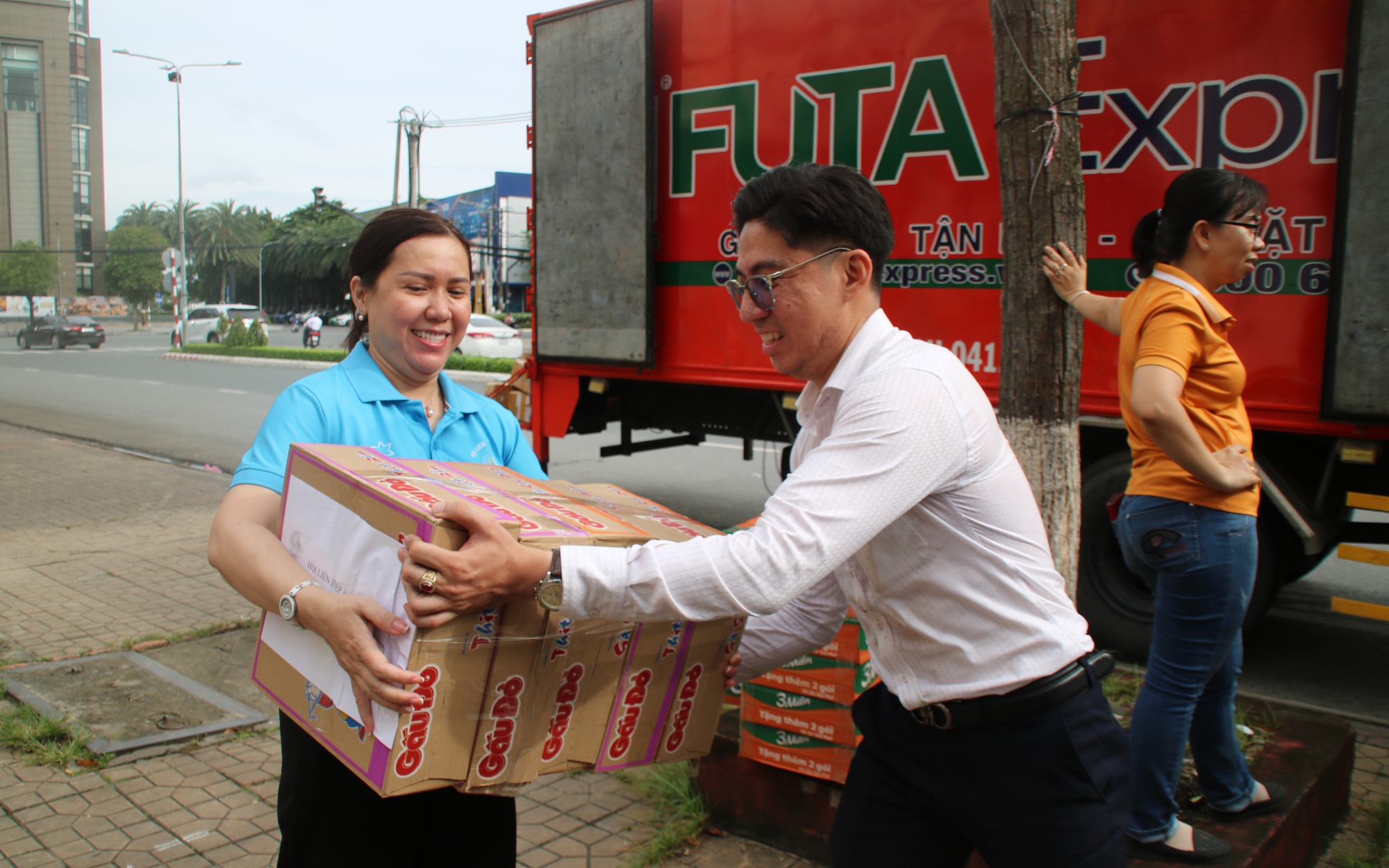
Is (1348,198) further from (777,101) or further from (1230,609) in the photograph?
(777,101)

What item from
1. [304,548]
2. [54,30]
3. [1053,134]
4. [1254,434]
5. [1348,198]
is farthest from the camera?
[54,30]

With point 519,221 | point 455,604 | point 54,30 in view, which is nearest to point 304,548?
point 455,604

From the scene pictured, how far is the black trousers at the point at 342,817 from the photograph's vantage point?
1.76m

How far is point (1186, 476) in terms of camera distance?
2.50 metres

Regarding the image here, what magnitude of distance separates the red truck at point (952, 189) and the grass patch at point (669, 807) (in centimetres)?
231

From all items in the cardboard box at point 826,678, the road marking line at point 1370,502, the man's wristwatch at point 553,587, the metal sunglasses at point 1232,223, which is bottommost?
the cardboard box at point 826,678

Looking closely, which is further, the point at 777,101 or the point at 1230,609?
the point at 777,101

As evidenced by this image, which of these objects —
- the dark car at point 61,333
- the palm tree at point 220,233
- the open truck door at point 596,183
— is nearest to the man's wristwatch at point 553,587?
the open truck door at point 596,183

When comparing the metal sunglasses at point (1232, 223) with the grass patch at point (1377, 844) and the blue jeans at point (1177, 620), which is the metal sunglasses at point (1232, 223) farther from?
the grass patch at point (1377, 844)

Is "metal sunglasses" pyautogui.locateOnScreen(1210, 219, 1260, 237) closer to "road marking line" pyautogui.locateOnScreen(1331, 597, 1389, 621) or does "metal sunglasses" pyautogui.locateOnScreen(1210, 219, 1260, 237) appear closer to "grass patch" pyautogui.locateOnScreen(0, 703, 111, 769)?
"road marking line" pyautogui.locateOnScreen(1331, 597, 1389, 621)

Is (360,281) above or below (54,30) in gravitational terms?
below

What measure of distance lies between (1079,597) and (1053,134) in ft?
9.15

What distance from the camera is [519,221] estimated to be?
53969mm

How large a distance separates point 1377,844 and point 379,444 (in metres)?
3.05
